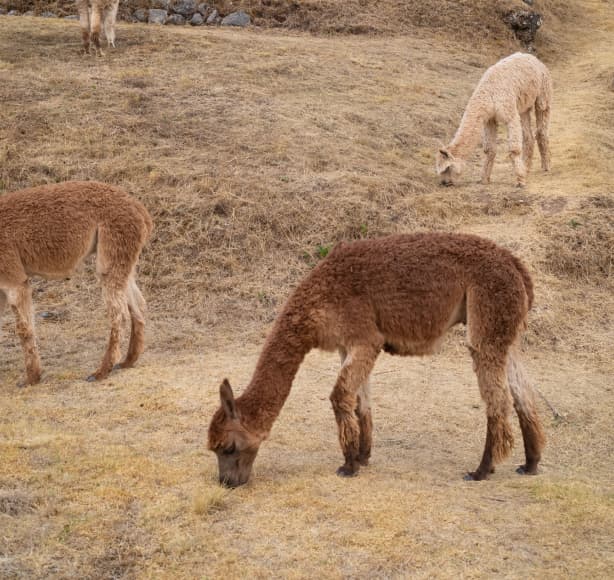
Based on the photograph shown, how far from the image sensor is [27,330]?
26.5 feet

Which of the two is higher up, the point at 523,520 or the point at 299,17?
the point at 299,17

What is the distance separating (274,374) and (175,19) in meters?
19.1

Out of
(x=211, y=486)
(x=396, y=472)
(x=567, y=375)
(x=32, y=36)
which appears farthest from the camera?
(x=32, y=36)

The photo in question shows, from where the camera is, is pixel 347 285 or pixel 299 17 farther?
pixel 299 17

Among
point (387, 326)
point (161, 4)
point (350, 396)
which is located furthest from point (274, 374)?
point (161, 4)

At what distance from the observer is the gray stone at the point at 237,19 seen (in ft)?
73.7

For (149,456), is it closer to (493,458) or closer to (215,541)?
(215,541)

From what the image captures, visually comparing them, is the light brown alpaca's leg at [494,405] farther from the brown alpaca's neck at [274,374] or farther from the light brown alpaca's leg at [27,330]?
the light brown alpaca's leg at [27,330]

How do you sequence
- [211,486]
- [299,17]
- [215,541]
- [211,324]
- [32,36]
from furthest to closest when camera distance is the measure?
[299,17] → [32,36] → [211,324] → [211,486] → [215,541]

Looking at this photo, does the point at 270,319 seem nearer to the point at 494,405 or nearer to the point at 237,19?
the point at 494,405

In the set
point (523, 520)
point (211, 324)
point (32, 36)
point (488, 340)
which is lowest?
point (211, 324)

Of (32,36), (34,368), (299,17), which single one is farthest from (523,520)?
(299,17)

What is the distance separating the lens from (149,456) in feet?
20.2

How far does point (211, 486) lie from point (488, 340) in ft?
6.89
